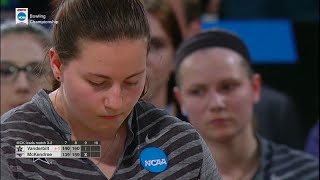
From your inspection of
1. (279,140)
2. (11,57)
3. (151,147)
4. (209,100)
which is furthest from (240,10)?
(151,147)

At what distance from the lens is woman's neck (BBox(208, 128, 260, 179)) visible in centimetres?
114

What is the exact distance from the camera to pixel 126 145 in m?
0.92

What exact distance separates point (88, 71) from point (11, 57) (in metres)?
0.29

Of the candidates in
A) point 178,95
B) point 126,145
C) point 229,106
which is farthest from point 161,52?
point 126,145

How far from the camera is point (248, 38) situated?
1596 mm

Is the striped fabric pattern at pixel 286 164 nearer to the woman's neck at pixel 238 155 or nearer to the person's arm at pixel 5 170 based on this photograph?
the woman's neck at pixel 238 155

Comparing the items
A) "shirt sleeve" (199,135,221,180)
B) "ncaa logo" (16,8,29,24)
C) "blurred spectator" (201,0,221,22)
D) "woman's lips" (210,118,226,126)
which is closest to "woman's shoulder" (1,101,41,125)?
"ncaa logo" (16,8,29,24)

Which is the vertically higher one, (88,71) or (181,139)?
(88,71)

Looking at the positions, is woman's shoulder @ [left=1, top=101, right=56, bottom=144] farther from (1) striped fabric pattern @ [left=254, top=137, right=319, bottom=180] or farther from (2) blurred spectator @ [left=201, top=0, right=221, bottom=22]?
(2) blurred spectator @ [left=201, top=0, right=221, bottom=22]

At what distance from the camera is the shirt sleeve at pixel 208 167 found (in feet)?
3.05

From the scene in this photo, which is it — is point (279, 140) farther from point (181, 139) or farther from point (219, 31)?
point (181, 139)

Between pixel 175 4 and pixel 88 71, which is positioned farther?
pixel 175 4

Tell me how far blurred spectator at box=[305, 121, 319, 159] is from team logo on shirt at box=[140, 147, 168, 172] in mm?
809

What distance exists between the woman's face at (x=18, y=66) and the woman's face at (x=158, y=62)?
0.51ft
